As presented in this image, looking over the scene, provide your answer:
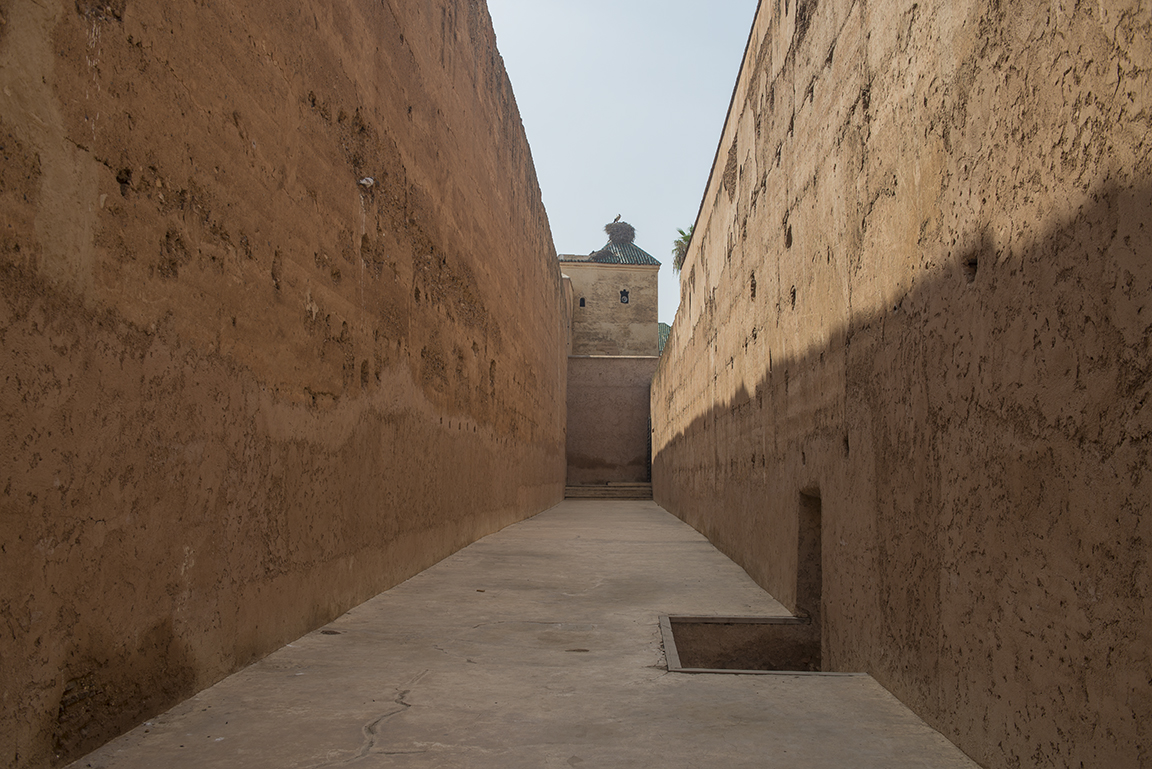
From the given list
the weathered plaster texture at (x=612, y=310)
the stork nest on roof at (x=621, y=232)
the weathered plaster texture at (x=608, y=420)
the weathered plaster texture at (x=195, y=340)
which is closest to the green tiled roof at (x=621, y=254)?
the stork nest on roof at (x=621, y=232)

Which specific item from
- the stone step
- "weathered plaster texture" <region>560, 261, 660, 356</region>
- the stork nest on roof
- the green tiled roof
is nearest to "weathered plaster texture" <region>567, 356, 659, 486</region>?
the stone step

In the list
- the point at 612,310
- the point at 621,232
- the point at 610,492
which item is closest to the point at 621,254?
the point at 621,232

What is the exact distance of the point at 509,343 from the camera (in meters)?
10.1

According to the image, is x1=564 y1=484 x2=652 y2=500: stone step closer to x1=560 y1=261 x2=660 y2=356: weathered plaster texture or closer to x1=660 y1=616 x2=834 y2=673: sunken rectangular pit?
x1=560 y1=261 x2=660 y2=356: weathered plaster texture

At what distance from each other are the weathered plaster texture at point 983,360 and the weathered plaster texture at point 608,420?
1814 cm

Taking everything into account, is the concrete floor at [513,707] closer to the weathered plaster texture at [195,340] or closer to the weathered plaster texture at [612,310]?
the weathered plaster texture at [195,340]

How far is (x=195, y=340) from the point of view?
8.40 feet

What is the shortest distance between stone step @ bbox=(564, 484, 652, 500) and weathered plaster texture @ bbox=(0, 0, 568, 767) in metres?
15.1

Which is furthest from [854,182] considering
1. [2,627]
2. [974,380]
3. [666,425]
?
[666,425]

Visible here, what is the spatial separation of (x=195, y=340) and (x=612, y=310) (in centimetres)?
3105

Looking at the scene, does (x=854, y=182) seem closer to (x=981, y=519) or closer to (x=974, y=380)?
(x=974, y=380)

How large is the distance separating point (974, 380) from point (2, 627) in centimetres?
238

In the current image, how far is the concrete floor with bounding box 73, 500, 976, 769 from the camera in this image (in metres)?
2.03

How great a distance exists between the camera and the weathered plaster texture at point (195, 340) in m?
1.85
